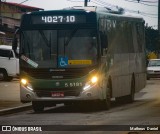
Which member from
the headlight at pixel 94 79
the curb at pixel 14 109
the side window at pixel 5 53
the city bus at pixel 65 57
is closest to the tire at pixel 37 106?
the city bus at pixel 65 57

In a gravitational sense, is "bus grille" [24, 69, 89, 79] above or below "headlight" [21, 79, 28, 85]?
above

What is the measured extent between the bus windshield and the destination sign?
318 mm

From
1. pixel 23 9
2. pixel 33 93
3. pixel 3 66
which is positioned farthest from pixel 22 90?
pixel 23 9

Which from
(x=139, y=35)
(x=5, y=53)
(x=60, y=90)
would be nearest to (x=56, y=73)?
(x=60, y=90)

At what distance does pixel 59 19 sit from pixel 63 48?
100cm

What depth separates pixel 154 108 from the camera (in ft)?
70.9

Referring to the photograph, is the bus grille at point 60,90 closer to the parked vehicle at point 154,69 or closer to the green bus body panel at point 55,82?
the green bus body panel at point 55,82

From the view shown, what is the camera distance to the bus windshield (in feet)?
65.5

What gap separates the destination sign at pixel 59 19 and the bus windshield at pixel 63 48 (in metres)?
0.32

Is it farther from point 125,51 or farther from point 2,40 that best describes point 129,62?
point 2,40

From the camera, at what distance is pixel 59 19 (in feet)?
67.3

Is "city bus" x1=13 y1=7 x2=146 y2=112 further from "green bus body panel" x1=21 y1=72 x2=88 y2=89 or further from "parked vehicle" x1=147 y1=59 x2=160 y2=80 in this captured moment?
"parked vehicle" x1=147 y1=59 x2=160 y2=80

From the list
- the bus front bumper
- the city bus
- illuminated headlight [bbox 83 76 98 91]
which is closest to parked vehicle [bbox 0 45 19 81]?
the city bus

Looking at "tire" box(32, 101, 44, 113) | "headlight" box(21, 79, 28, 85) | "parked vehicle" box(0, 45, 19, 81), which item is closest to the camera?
"headlight" box(21, 79, 28, 85)
